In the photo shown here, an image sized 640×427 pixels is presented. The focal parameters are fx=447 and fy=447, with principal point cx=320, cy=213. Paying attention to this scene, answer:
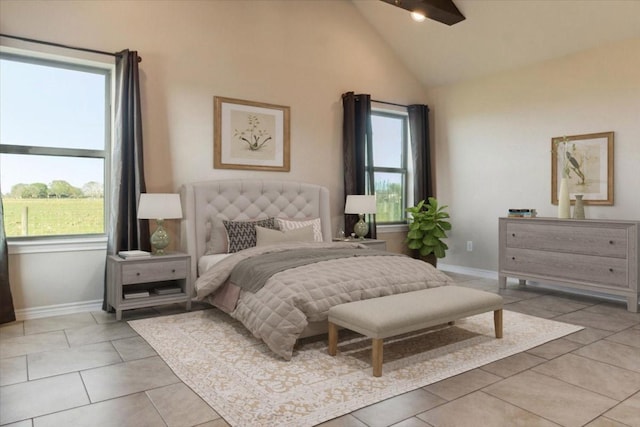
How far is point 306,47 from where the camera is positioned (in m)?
5.61

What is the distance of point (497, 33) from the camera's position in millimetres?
5367

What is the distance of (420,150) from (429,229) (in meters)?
1.20

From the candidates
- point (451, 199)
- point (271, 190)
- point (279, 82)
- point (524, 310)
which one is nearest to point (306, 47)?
point (279, 82)

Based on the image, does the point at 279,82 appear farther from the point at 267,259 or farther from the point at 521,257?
the point at 521,257

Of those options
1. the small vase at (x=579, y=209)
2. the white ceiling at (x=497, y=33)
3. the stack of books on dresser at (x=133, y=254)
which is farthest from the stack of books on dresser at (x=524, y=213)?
the stack of books on dresser at (x=133, y=254)

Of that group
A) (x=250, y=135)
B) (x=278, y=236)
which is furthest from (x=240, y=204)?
(x=250, y=135)

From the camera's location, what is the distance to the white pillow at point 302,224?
4793 mm

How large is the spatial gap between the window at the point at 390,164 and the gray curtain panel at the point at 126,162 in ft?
10.7

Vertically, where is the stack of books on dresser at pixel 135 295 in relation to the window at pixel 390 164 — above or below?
below

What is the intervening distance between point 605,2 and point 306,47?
3215 millimetres

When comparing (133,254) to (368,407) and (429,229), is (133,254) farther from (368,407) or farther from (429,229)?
(429,229)

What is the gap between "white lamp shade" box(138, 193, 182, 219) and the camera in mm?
4043

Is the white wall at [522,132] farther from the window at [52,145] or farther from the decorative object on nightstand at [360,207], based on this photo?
the window at [52,145]

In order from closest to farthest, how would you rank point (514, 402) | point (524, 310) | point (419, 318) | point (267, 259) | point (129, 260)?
point (514, 402) < point (419, 318) < point (267, 259) < point (129, 260) < point (524, 310)
